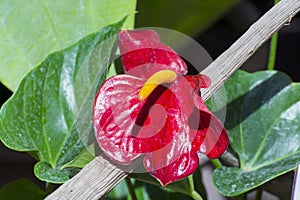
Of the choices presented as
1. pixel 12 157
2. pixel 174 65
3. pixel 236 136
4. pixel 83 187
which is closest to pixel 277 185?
pixel 236 136

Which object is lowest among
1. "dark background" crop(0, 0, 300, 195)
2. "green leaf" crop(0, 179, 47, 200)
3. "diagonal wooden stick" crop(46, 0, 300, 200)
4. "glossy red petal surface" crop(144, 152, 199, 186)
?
"dark background" crop(0, 0, 300, 195)

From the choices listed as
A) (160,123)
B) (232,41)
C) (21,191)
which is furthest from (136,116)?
(232,41)

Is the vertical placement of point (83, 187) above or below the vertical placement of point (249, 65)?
above

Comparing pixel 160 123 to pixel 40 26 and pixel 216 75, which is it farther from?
pixel 40 26

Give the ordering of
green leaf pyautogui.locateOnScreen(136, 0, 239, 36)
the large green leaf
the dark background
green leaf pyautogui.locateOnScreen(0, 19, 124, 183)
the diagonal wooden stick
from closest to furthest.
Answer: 1. the diagonal wooden stick
2. green leaf pyautogui.locateOnScreen(0, 19, 124, 183)
3. the large green leaf
4. green leaf pyautogui.locateOnScreen(136, 0, 239, 36)
5. the dark background

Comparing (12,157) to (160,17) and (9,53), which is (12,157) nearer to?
(160,17)

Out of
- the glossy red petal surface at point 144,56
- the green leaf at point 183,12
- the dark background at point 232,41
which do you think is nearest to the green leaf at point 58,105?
the glossy red petal surface at point 144,56

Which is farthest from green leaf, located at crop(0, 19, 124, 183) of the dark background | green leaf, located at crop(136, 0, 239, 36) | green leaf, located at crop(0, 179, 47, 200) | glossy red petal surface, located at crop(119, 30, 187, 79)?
the dark background

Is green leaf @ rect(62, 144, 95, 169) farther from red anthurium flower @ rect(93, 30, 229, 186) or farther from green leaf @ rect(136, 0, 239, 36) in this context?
green leaf @ rect(136, 0, 239, 36)
